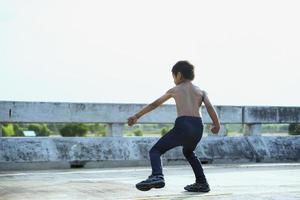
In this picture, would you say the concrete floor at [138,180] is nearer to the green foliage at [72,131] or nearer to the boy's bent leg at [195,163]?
the boy's bent leg at [195,163]

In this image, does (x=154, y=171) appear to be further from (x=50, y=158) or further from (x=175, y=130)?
(x=50, y=158)

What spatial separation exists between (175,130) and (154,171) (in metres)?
0.51

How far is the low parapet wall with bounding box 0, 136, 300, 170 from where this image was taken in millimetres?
9641

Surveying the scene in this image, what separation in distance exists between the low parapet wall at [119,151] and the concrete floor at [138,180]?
23.6 inches

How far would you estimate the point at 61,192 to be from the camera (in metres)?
6.45

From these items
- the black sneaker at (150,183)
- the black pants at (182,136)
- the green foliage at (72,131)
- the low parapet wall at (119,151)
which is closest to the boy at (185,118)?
the black pants at (182,136)

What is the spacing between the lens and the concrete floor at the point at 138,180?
6.12 m

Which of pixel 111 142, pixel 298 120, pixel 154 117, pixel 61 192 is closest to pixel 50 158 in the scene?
pixel 111 142

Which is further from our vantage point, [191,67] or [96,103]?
[96,103]

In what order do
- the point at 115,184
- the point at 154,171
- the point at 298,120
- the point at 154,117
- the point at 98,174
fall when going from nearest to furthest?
the point at 154,171
the point at 115,184
the point at 98,174
the point at 154,117
the point at 298,120

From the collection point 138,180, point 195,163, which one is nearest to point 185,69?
point 195,163

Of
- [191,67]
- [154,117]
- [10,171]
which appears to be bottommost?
[10,171]

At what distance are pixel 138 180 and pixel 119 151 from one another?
2.67 meters

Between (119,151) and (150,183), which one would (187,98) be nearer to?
(150,183)
